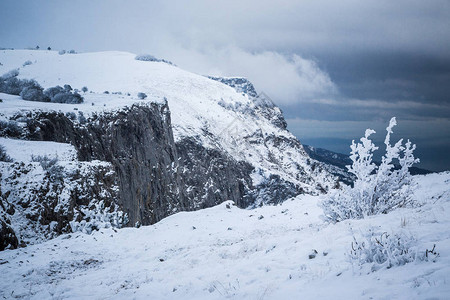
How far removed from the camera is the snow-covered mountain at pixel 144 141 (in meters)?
14.5

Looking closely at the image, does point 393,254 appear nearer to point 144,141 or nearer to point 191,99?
point 144,141

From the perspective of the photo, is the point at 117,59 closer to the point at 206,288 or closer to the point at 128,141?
the point at 128,141

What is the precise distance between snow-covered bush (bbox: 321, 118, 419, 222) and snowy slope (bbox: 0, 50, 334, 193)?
3614 cm

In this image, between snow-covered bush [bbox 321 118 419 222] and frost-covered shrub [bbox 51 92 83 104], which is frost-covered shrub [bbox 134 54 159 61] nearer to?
frost-covered shrub [bbox 51 92 83 104]

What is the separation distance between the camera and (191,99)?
66.1 meters

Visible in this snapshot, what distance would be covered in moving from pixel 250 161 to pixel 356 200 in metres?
53.3

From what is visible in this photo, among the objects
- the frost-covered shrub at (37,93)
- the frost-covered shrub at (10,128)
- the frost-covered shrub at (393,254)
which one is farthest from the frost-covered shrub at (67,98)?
the frost-covered shrub at (393,254)

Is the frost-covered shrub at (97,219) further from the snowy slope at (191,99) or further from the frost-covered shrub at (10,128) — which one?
the snowy slope at (191,99)

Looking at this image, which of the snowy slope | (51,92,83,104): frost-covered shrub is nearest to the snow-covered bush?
(51,92,83,104): frost-covered shrub

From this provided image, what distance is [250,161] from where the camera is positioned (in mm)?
62156

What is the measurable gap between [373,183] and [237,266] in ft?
17.6

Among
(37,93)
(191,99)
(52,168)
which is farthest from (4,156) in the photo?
(191,99)

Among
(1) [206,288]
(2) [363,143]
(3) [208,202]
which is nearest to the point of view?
(1) [206,288]

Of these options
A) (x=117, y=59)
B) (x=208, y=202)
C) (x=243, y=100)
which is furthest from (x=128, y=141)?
(x=243, y=100)
